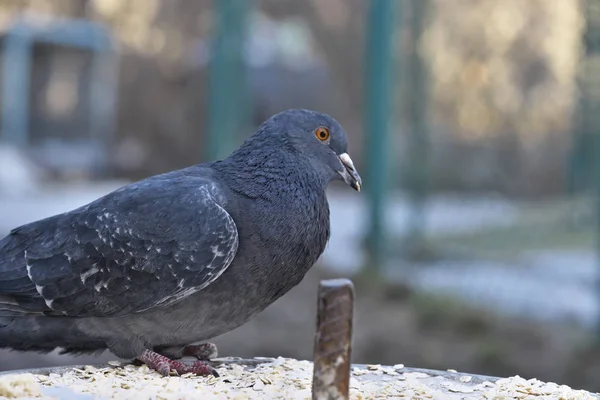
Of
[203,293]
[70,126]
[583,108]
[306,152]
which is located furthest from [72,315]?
[70,126]

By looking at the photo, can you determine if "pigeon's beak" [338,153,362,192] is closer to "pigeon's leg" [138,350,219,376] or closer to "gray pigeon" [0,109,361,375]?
"gray pigeon" [0,109,361,375]

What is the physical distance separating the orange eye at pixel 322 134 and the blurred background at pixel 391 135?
9.30ft

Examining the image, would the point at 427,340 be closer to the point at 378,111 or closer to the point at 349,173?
the point at 378,111

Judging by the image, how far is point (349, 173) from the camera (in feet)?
9.11

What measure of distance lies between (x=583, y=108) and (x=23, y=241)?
277 inches

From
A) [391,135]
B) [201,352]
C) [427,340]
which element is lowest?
[427,340]

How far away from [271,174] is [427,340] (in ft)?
11.7

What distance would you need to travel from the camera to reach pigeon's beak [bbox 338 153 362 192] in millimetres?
2760

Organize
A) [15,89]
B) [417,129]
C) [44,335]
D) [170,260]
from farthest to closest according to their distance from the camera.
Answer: [15,89] < [417,129] < [44,335] < [170,260]

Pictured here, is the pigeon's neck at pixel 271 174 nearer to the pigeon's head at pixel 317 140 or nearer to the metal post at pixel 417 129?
the pigeon's head at pixel 317 140

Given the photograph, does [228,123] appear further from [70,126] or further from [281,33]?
[281,33]

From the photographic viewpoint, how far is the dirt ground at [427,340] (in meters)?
5.21

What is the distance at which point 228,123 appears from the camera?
7.78 metres

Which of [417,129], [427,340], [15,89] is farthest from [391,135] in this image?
[15,89]
